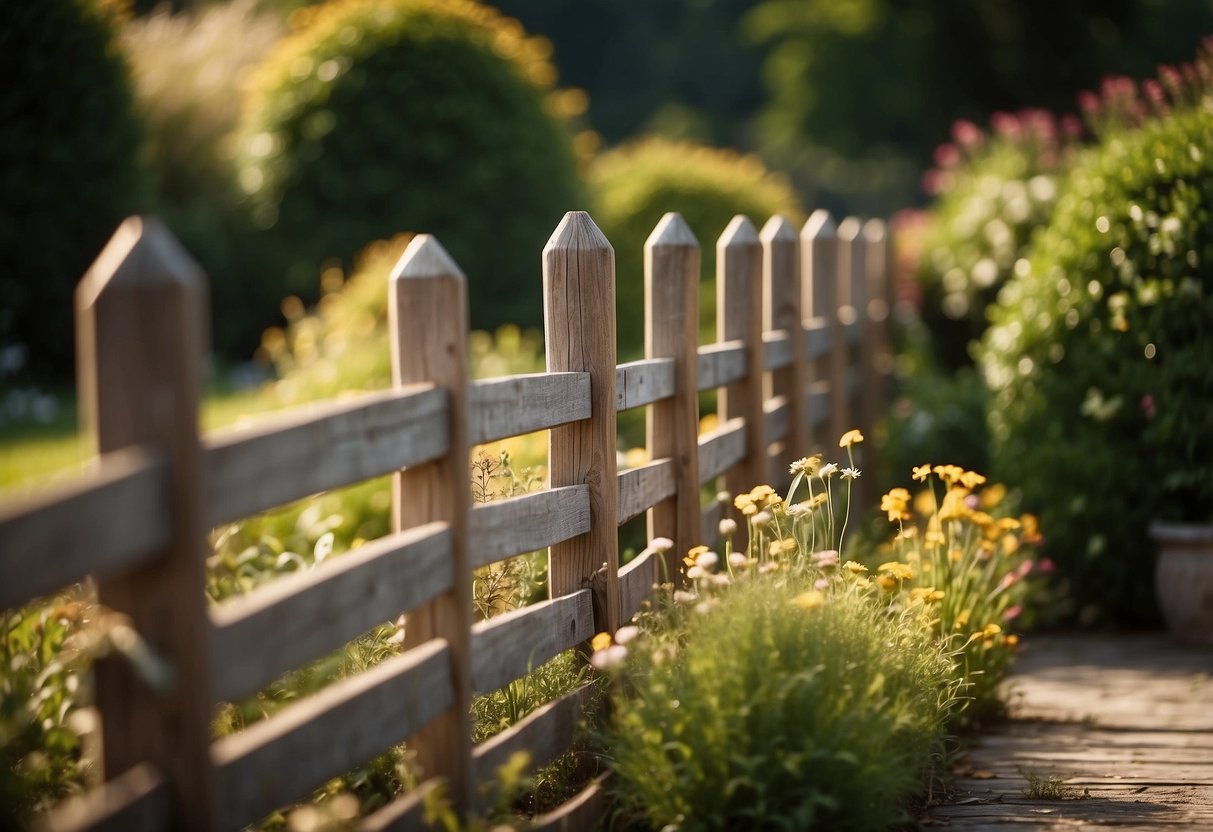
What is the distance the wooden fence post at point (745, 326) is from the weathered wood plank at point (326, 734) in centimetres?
249

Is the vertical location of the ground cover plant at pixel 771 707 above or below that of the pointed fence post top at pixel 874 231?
below

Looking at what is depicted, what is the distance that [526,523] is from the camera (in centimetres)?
315

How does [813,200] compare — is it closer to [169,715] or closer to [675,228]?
[675,228]

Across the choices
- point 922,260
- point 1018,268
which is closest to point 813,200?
point 922,260

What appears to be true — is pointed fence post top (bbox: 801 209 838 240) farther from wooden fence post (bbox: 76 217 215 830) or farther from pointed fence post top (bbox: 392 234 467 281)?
wooden fence post (bbox: 76 217 215 830)

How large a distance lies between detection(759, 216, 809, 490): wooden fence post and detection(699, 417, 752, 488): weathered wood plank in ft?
2.26

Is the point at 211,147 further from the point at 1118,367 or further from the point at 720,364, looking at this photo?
the point at 1118,367

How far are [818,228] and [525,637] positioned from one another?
4118mm

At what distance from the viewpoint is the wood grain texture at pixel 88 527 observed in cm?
173

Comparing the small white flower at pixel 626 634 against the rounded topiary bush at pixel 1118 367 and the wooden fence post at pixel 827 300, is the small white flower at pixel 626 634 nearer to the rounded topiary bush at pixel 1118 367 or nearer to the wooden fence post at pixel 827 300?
the rounded topiary bush at pixel 1118 367

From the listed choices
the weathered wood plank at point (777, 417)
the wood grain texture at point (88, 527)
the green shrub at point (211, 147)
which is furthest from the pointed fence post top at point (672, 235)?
the green shrub at point (211, 147)

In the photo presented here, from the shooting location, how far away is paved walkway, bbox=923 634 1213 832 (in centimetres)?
336

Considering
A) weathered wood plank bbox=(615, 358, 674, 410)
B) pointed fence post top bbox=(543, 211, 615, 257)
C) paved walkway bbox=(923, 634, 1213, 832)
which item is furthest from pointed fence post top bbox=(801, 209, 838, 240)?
pointed fence post top bbox=(543, 211, 615, 257)

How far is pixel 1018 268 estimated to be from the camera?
631 cm
